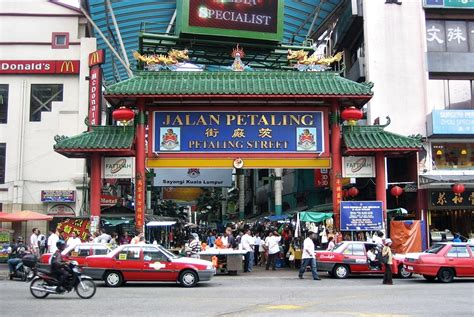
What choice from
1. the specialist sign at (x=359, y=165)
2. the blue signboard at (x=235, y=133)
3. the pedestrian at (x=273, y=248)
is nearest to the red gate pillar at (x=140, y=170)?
the blue signboard at (x=235, y=133)

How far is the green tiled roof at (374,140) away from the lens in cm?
2220

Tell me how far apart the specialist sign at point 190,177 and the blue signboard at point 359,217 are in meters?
10.6

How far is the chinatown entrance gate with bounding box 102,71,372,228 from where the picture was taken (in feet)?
73.6

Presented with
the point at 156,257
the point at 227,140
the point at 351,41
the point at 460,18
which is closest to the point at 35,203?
the point at 227,140

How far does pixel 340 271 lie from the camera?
20.4m

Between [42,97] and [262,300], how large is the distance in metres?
23.9

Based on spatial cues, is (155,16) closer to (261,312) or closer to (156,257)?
(156,257)

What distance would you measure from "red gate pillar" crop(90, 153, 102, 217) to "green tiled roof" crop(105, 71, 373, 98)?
2.70m

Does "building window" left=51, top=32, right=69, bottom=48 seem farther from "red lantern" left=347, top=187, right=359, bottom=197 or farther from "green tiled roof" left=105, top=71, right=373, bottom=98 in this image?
"red lantern" left=347, top=187, right=359, bottom=197

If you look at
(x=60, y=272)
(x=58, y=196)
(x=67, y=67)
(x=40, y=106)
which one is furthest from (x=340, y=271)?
(x=40, y=106)

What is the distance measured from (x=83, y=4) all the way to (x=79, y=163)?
9584 mm

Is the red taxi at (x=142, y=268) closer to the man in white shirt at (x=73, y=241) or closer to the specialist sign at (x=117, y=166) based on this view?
Result: the man in white shirt at (x=73, y=241)

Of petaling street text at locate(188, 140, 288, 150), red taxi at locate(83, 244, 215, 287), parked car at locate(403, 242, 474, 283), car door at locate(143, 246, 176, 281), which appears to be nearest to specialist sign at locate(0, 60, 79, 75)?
petaling street text at locate(188, 140, 288, 150)

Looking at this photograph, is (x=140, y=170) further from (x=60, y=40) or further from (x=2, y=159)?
(x=60, y=40)
